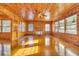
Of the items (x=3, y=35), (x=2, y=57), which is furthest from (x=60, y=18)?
(x=2, y=57)

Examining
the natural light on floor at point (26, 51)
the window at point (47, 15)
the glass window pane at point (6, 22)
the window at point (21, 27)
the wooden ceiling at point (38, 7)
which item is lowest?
the natural light on floor at point (26, 51)

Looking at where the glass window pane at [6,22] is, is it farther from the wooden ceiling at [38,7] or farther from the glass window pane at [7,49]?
the glass window pane at [7,49]

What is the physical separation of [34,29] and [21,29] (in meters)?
0.24

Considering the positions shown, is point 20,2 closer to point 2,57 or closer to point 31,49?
point 31,49

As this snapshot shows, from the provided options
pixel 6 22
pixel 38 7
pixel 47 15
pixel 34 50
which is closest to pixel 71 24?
pixel 47 15

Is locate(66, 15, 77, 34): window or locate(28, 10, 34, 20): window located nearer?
locate(66, 15, 77, 34): window

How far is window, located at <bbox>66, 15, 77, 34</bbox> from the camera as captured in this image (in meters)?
2.07

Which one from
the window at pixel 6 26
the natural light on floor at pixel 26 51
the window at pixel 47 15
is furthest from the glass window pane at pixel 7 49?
the window at pixel 47 15

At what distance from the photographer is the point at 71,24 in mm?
2129

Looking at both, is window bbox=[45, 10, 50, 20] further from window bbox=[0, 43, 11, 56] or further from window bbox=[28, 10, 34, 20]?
window bbox=[0, 43, 11, 56]

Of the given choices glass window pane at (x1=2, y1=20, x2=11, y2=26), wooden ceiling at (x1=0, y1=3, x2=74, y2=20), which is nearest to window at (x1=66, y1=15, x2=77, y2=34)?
wooden ceiling at (x1=0, y1=3, x2=74, y2=20)

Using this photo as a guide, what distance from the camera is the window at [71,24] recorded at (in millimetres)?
2072

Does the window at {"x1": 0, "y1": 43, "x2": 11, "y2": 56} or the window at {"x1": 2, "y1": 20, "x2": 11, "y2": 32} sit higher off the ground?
the window at {"x1": 2, "y1": 20, "x2": 11, "y2": 32}

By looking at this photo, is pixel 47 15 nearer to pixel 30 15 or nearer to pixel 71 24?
pixel 30 15
